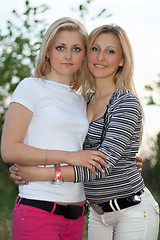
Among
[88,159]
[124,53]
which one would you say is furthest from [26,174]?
[124,53]

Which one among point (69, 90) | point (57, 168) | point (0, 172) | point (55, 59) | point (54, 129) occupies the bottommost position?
point (0, 172)

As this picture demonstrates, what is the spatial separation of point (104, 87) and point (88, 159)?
74 centimetres

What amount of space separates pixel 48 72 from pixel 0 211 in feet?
13.7

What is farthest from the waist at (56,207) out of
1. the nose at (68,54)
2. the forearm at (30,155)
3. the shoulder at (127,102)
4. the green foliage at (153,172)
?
the green foliage at (153,172)

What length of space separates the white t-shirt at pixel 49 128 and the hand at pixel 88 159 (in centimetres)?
11

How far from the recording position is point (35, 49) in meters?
4.59

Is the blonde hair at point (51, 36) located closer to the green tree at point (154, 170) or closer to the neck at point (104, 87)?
the neck at point (104, 87)

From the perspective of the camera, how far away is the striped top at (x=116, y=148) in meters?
2.45

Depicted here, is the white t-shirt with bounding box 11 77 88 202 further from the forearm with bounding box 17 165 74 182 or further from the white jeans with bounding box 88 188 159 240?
the white jeans with bounding box 88 188 159 240

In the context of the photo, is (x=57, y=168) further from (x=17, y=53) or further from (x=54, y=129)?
(x=17, y=53)

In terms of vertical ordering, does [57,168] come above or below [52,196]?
above

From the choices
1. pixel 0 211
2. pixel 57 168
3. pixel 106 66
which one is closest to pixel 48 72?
pixel 106 66

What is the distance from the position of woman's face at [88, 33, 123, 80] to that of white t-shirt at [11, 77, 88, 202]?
438mm

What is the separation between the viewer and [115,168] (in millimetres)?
2564
